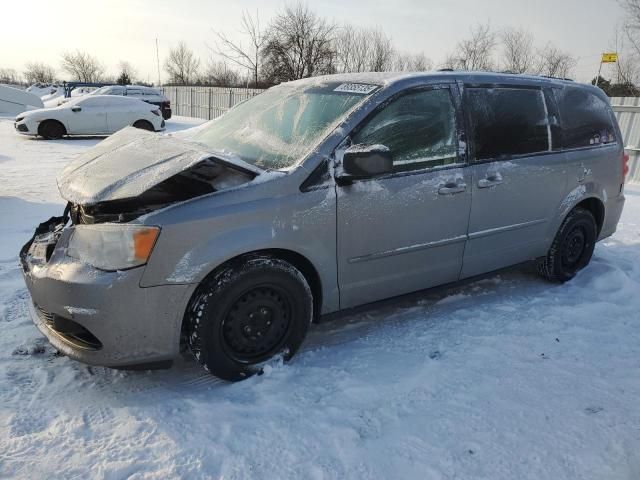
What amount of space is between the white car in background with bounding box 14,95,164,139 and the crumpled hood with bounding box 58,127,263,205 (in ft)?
42.2

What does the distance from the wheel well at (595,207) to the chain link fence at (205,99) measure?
19010 millimetres

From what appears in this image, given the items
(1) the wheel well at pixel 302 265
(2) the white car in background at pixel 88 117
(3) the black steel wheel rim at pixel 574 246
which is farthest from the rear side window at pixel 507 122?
(2) the white car in background at pixel 88 117

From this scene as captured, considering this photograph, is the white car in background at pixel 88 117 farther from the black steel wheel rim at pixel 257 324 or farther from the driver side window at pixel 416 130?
the black steel wheel rim at pixel 257 324

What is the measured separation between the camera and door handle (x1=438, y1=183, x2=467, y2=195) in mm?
3262

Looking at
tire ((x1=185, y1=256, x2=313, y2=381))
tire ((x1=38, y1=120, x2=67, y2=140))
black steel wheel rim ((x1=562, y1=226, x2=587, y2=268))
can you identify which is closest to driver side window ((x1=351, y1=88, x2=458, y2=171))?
tire ((x1=185, y1=256, x2=313, y2=381))

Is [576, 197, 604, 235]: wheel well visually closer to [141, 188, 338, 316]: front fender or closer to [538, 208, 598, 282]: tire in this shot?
[538, 208, 598, 282]: tire

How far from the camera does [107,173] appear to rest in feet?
9.26

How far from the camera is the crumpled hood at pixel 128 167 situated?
2.55 metres

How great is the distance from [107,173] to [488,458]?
250 cm

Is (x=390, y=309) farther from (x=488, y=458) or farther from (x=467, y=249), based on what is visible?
(x=488, y=458)

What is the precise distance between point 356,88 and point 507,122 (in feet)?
4.09

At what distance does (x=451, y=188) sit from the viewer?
10.8 ft

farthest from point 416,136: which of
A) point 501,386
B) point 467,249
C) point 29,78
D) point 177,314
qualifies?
point 29,78

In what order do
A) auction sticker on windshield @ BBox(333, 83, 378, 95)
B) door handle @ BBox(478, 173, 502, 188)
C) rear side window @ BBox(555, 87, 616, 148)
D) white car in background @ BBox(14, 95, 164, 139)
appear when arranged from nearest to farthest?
auction sticker on windshield @ BBox(333, 83, 378, 95) < door handle @ BBox(478, 173, 502, 188) < rear side window @ BBox(555, 87, 616, 148) < white car in background @ BBox(14, 95, 164, 139)
